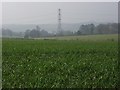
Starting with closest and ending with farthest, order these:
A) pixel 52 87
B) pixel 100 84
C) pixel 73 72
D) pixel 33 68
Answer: pixel 52 87 < pixel 100 84 < pixel 73 72 < pixel 33 68

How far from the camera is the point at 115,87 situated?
37.0 ft

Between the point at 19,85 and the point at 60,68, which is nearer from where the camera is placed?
the point at 19,85

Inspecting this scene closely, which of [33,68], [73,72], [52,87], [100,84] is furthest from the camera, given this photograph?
[33,68]

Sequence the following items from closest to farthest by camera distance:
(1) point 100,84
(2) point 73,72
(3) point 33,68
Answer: (1) point 100,84, (2) point 73,72, (3) point 33,68

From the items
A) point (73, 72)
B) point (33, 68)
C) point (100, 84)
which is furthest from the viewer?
point (33, 68)

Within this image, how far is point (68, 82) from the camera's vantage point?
11.6 meters

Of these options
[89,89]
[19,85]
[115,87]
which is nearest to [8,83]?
[19,85]

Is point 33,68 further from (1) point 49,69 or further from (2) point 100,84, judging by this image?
(2) point 100,84

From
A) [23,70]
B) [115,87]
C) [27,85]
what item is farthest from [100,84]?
[23,70]

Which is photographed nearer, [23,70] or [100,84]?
[100,84]

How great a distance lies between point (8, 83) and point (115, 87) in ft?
13.2

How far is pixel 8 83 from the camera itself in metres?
11.3

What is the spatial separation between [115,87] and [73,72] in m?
3.15

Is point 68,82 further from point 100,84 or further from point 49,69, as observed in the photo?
point 49,69
